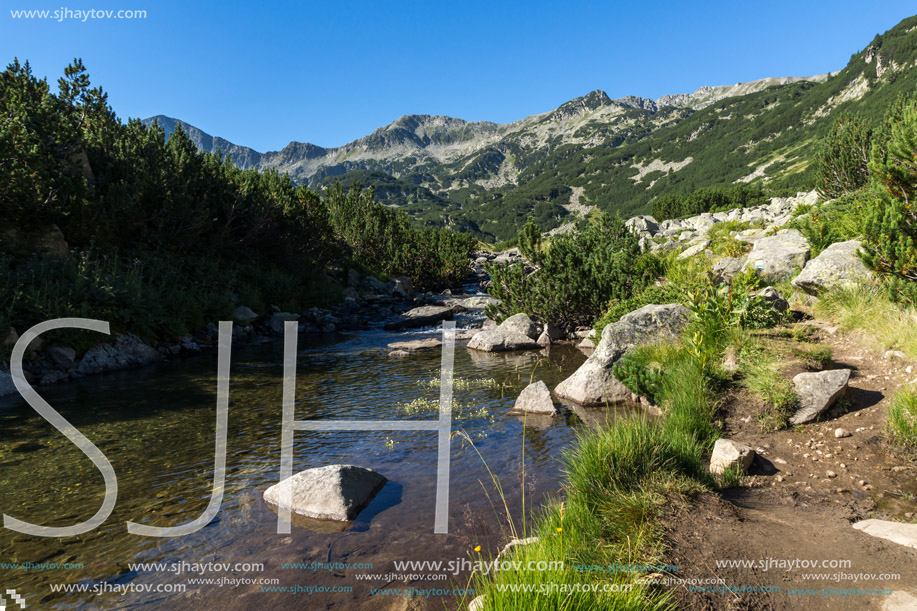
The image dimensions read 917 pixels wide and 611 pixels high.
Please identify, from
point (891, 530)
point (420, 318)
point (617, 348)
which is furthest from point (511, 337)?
point (891, 530)

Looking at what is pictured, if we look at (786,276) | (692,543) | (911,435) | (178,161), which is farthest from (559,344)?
(178,161)

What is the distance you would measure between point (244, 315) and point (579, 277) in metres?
16.4

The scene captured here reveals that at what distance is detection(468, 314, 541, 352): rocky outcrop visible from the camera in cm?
1806

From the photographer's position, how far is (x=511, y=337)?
18.2 meters

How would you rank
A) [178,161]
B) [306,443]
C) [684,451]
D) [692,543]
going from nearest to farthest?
[692,543], [684,451], [306,443], [178,161]

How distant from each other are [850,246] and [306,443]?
13590mm

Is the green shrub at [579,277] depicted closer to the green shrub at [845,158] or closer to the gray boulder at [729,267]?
the gray boulder at [729,267]

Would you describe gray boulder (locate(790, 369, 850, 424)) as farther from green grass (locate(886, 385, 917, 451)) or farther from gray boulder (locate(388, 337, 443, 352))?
gray boulder (locate(388, 337, 443, 352))

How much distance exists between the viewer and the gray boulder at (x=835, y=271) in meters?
10.6

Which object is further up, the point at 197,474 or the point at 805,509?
the point at 805,509

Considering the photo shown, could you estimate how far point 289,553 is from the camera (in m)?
5.35

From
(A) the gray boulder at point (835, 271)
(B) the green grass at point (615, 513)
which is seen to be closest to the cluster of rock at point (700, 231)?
(A) the gray boulder at point (835, 271)

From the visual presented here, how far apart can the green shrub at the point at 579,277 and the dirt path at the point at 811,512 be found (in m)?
9.32

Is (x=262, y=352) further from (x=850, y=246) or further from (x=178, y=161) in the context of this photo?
(x=850, y=246)
